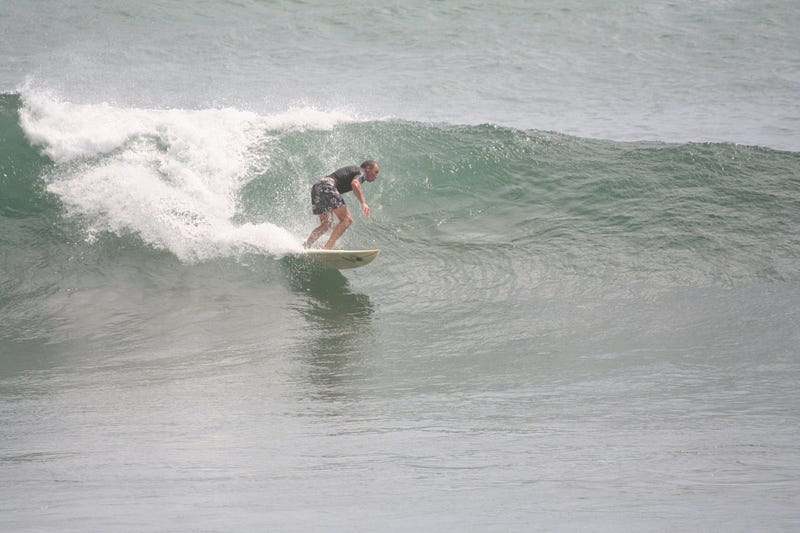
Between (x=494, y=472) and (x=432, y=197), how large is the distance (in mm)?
7490

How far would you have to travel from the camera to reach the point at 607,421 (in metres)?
5.49

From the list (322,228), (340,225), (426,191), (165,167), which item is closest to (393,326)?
(340,225)

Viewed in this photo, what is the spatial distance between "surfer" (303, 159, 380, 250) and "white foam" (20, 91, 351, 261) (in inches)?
15.5

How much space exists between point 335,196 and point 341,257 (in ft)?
2.56

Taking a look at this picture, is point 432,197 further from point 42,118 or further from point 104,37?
point 104,37

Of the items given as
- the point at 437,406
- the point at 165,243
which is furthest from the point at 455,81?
the point at 437,406

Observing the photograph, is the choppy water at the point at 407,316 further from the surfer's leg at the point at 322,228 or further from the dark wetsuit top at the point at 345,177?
the dark wetsuit top at the point at 345,177

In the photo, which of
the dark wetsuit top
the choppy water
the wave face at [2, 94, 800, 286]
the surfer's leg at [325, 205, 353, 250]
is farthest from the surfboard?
the dark wetsuit top

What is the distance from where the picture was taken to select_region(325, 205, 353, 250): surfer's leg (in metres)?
9.44

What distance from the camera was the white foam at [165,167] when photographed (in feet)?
32.0

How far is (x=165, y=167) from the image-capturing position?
1089 cm

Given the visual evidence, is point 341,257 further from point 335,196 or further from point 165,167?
point 165,167

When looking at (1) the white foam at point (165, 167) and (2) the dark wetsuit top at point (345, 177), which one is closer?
(2) the dark wetsuit top at point (345, 177)

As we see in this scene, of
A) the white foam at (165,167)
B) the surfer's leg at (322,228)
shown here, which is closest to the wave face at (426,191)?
the white foam at (165,167)
